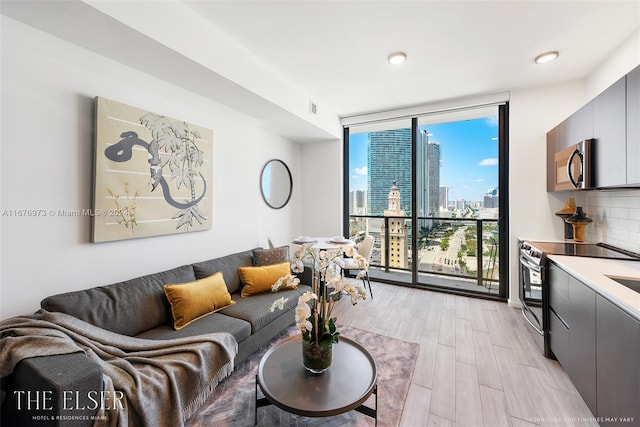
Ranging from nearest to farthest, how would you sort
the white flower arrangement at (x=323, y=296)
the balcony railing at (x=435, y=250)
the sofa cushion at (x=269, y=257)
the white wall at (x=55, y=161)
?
1. the white flower arrangement at (x=323, y=296)
2. the white wall at (x=55, y=161)
3. the sofa cushion at (x=269, y=257)
4. the balcony railing at (x=435, y=250)

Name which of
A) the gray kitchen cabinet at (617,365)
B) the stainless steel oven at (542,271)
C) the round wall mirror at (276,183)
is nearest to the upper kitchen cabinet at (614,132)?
the stainless steel oven at (542,271)

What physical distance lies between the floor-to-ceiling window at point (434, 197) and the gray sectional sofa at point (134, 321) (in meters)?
2.17

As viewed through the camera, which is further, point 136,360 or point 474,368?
point 474,368

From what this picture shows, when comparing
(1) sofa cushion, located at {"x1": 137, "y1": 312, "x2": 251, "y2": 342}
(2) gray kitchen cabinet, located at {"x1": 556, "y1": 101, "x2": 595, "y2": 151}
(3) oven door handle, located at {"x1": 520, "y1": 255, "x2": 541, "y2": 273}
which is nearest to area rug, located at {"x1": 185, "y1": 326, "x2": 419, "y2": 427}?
(1) sofa cushion, located at {"x1": 137, "y1": 312, "x2": 251, "y2": 342}

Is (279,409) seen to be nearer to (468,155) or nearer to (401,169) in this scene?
(401,169)

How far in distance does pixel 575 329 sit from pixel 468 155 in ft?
8.53

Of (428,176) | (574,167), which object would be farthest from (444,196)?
(574,167)

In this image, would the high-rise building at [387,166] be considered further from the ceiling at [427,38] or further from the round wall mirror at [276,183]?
the round wall mirror at [276,183]

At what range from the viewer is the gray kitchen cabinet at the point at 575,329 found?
154cm

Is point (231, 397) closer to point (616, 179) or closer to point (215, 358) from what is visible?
point (215, 358)

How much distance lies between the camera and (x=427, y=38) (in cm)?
222

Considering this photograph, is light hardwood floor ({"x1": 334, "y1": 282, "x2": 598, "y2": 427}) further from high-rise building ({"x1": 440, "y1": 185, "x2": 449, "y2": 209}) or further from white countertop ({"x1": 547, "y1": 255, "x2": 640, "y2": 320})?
high-rise building ({"x1": 440, "y1": 185, "x2": 449, "y2": 209})

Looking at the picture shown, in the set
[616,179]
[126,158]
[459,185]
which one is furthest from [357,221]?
[126,158]

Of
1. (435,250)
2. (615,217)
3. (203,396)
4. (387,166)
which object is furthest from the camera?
(387,166)
